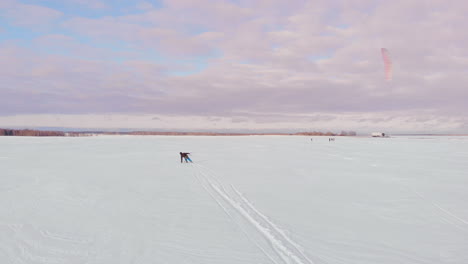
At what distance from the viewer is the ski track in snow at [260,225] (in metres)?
4.15

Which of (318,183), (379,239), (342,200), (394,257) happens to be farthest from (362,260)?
(318,183)

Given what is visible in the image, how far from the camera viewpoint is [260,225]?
17.9ft

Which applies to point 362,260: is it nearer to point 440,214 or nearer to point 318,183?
point 440,214

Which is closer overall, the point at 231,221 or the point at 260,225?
the point at 260,225

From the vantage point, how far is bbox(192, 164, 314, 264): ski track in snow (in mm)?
4152

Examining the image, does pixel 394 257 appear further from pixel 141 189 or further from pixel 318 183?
pixel 141 189

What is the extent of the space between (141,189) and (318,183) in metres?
6.28

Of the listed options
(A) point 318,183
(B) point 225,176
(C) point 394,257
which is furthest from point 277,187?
(C) point 394,257

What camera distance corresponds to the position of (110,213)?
20.5ft

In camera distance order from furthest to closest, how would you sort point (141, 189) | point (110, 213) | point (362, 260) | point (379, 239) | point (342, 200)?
point (141, 189) → point (342, 200) → point (110, 213) → point (379, 239) → point (362, 260)

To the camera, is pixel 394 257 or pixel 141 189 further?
pixel 141 189

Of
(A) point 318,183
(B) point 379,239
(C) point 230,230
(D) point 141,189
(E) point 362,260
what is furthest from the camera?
(A) point 318,183

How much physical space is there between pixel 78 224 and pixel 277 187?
19.7ft

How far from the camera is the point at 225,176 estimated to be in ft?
37.9
